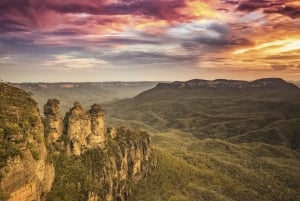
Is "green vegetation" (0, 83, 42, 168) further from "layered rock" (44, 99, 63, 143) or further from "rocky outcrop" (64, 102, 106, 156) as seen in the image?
"rocky outcrop" (64, 102, 106, 156)

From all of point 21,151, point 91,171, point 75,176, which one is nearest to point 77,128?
point 91,171

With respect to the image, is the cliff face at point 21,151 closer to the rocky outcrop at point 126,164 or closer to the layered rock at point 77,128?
the layered rock at point 77,128

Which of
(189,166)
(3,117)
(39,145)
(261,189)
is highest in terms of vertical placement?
(3,117)

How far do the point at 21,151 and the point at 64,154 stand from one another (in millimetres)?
38825

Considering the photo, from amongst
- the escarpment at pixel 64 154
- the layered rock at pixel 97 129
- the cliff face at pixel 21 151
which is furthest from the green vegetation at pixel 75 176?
the cliff face at pixel 21 151

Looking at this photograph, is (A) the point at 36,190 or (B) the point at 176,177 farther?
(B) the point at 176,177

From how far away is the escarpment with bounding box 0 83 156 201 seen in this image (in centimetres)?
5612

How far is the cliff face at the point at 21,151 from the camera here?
5256 cm

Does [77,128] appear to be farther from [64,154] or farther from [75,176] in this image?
[75,176]

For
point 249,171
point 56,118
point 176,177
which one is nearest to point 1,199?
point 56,118

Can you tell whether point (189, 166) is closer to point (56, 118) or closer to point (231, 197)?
point (231, 197)

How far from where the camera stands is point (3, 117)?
6262cm

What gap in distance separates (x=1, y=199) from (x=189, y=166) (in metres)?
113

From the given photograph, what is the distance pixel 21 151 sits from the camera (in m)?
56.2
